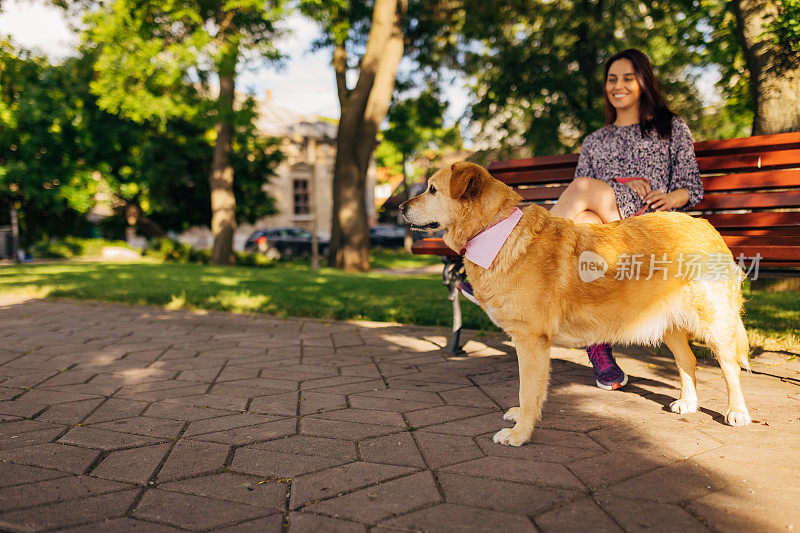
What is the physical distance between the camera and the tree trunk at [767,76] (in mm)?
5309

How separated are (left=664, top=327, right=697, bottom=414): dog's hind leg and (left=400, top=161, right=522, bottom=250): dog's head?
1341 millimetres

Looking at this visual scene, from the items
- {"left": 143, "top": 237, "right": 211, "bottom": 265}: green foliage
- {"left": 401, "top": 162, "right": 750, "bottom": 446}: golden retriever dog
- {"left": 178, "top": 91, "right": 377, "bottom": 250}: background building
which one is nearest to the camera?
{"left": 401, "top": 162, "right": 750, "bottom": 446}: golden retriever dog

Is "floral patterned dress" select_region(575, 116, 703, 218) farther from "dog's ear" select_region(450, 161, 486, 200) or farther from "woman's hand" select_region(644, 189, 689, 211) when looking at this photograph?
"dog's ear" select_region(450, 161, 486, 200)

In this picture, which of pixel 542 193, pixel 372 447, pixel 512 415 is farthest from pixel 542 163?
pixel 372 447

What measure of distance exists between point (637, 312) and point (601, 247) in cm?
41

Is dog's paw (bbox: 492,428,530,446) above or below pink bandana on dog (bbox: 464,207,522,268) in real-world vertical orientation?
below

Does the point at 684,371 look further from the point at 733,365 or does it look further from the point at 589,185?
the point at 589,185

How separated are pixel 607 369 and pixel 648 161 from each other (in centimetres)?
151

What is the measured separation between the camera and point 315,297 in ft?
25.2

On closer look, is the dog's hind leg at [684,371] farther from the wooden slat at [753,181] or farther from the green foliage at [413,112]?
the green foliage at [413,112]

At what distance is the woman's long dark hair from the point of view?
12.7ft

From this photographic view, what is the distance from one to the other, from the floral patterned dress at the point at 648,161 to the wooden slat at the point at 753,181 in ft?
1.22

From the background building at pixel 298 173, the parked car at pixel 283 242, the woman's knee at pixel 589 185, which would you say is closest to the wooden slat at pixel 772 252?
Result: the woman's knee at pixel 589 185

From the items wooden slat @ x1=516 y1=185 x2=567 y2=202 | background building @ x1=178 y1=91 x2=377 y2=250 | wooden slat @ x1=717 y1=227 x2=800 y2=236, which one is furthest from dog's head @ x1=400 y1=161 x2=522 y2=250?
background building @ x1=178 y1=91 x2=377 y2=250
